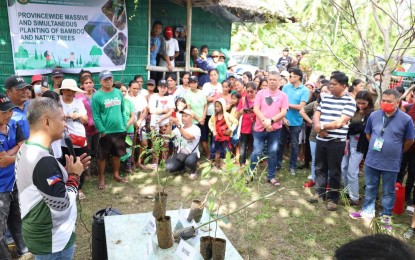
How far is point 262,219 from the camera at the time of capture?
4.42 metres

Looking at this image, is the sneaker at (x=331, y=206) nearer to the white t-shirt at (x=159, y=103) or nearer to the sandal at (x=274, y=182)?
the sandal at (x=274, y=182)

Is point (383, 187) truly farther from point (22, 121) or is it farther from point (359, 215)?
point (22, 121)

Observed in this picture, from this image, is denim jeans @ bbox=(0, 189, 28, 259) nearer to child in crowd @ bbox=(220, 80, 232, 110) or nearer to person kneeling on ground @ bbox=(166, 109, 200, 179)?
person kneeling on ground @ bbox=(166, 109, 200, 179)

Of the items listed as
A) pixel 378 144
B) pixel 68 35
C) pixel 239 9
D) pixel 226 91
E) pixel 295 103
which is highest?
pixel 239 9

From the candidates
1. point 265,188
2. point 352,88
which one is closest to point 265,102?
point 265,188

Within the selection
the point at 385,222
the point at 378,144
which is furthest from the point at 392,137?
the point at 385,222

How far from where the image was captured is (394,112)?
438 centimetres

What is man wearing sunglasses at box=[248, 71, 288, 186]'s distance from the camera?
18.6 ft

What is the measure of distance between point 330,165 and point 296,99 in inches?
65.3

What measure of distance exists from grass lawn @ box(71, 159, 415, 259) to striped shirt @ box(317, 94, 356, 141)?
3.44ft

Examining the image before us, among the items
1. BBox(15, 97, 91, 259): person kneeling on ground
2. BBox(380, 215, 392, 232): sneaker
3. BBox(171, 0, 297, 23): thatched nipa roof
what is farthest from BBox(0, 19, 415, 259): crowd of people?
BBox(171, 0, 297, 23): thatched nipa roof

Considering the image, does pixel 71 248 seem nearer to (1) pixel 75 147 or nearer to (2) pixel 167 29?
(1) pixel 75 147

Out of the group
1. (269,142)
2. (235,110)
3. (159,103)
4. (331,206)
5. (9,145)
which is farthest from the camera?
(235,110)

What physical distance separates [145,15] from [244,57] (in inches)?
377
